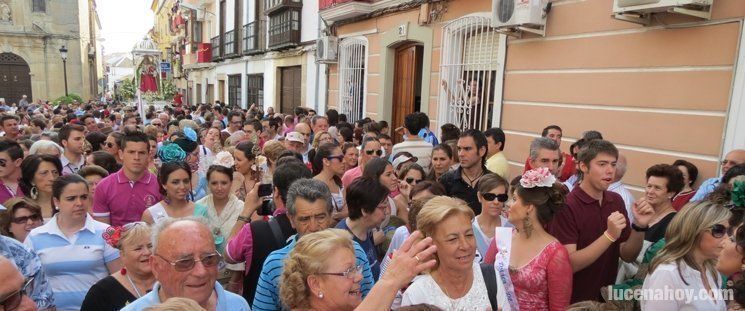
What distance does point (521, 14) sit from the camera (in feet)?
19.1

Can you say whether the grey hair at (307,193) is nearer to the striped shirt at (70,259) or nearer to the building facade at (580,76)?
the striped shirt at (70,259)

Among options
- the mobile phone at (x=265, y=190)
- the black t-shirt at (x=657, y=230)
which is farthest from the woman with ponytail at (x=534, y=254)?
the mobile phone at (x=265, y=190)

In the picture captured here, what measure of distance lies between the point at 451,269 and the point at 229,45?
20492 millimetres

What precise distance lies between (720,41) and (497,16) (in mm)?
2580

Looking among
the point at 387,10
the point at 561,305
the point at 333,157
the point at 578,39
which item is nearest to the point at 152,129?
the point at 333,157

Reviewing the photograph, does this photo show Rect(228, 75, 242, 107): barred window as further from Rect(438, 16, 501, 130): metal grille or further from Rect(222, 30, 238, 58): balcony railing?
Rect(438, 16, 501, 130): metal grille

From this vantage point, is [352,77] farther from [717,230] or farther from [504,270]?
[717,230]

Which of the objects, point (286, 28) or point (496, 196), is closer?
point (496, 196)

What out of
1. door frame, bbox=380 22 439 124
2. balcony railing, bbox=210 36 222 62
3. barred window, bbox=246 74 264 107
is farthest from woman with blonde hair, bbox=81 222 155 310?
balcony railing, bbox=210 36 222 62

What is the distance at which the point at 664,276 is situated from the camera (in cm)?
223

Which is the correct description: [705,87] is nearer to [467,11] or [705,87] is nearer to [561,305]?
[561,305]

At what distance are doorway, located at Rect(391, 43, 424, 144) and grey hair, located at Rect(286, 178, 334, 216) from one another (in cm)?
649

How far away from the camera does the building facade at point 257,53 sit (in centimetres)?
1338

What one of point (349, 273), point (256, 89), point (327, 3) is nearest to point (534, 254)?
point (349, 273)
